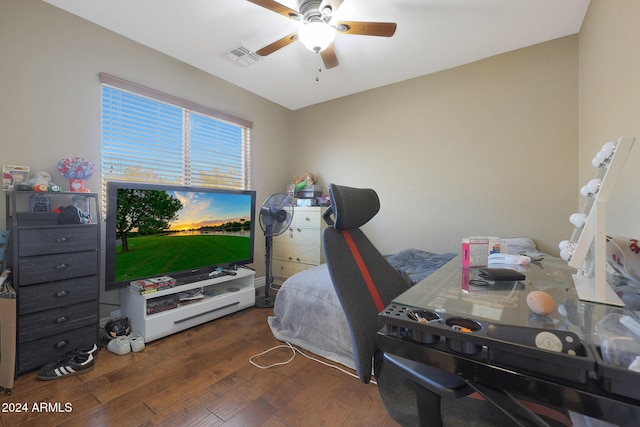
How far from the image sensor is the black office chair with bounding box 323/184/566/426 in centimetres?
64

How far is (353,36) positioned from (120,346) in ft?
10.1

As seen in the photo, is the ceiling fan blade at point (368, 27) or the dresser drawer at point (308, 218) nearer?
the ceiling fan blade at point (368, 27)

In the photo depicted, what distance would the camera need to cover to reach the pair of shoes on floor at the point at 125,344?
1908 mm

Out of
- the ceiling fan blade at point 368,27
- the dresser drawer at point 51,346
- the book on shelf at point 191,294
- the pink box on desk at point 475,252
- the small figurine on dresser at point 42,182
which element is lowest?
the dresser drawer at point 51,346

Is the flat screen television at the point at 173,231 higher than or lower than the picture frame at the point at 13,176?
lower

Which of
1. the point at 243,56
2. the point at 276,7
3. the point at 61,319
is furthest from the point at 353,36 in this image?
the point at 61,319

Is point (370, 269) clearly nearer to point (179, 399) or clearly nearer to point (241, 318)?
point (179, 399)

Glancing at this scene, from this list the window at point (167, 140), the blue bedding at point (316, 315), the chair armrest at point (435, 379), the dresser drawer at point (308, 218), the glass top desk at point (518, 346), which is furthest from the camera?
the dresser drawer at point (308, 218)

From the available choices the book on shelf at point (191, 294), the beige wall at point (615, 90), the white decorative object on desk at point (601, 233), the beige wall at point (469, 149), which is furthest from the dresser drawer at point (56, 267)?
the beige wall at point (615, 90)

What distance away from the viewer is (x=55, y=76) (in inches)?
79.4

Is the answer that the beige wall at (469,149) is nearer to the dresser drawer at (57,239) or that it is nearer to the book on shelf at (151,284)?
the book on shelf at (151,284)

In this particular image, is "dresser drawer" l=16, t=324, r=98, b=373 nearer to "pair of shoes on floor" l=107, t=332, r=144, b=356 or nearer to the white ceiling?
"pair of shoes on floor" l=107, t=332, r=144, b=356

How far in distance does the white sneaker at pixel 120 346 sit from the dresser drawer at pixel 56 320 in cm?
20

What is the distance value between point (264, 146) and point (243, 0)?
6.22 feet
